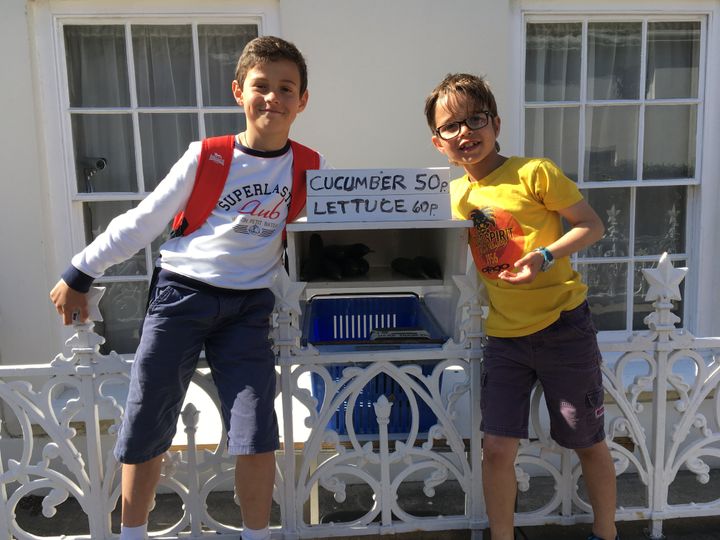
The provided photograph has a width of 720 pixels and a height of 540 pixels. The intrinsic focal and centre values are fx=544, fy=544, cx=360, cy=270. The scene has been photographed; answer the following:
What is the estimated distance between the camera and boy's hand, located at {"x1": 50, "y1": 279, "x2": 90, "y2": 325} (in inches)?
73.7

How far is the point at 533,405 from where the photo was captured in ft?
7.22

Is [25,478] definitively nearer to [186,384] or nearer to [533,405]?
[186,384]

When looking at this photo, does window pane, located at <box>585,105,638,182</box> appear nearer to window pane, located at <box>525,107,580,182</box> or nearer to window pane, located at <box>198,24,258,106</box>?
window pane, located at <box>525,107,580,182</box>

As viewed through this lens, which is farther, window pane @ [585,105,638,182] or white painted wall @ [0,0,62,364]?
window pane @ [585,105,638,182]

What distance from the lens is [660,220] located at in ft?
12.0

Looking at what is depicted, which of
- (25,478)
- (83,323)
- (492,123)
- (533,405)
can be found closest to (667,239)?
(533,405)

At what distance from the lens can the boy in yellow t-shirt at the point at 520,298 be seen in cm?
187

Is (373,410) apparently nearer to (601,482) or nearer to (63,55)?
(601,482)

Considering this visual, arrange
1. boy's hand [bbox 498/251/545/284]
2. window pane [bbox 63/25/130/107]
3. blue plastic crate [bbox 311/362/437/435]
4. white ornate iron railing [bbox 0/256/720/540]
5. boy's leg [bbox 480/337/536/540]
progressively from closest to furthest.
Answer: boy's hand [bbox 498/251/545/284], boy's leg [bbox 480/337/536/540], white ornate iron railing [bbox 0/256/720/540], blue plastic crate [bbox 311/362/437/435], window pane [bbox 63/25/130/107]

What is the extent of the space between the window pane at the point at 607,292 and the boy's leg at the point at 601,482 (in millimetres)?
1844

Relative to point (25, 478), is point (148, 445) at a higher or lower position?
higher

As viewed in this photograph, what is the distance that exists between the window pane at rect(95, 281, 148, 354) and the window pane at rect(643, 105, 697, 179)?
11.1 ft

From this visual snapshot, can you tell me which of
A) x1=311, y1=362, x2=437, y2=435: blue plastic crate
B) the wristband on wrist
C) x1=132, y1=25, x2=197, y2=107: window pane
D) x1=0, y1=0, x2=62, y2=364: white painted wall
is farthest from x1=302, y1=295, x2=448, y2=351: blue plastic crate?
x1=0, y1=0, x2=62, y2=364: white painted wall

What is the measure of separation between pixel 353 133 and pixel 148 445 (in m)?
2.07
